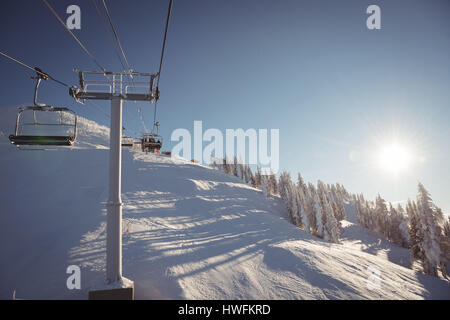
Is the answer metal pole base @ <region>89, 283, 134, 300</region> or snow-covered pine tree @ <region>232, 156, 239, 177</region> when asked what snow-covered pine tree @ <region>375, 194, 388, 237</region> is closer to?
snow-covered pine tree @ <region>232, 156, 239, 177</region>

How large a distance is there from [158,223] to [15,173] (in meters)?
16.8

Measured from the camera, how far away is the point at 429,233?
3081cm

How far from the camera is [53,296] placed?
6.88 m

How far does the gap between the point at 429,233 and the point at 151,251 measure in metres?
45.3

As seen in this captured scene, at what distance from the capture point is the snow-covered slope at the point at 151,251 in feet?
26.3

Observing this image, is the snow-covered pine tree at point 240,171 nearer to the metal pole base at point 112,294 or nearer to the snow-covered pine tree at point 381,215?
the snow-covered pine tree at point 381,215

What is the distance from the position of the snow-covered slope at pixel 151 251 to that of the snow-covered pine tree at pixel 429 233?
23.4m

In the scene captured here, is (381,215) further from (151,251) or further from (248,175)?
(151,251)

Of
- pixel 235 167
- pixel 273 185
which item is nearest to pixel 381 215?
pixel 273 185

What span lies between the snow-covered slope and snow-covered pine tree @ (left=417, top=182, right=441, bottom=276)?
2339 cm

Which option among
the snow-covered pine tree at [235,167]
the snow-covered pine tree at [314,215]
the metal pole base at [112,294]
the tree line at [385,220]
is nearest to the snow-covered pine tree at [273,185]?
the tree line at [385,220]

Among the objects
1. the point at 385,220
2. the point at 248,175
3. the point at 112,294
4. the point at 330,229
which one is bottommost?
the point at 385,220

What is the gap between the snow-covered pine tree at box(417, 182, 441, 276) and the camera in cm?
2972
